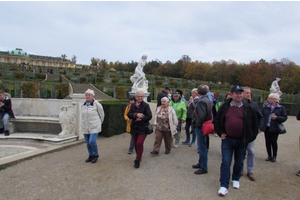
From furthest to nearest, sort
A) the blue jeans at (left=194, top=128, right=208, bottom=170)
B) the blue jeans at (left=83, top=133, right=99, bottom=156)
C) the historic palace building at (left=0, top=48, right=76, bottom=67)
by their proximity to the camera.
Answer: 1. the historic palace building at (left=0, top=48, right=76, bottom=67)
2. the blue jeans at (left=83, top=133, right=99, bottom=156)
3. the blue jeans at (left=194, top=128, right=208, bottom=170)

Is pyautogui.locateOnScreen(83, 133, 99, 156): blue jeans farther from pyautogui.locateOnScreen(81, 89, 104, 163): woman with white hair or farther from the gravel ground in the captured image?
the gravel ground

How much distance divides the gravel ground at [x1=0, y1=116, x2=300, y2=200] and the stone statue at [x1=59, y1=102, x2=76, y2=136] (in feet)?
2.96

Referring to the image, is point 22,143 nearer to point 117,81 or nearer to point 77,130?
point 77,130

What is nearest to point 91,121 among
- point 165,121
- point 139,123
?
point 139,123

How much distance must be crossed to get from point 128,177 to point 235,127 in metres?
2.19

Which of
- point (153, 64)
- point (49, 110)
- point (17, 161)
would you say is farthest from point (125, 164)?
point (153, 64)

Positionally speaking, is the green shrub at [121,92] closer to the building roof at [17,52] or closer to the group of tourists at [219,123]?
the group of tourists at [219,123]

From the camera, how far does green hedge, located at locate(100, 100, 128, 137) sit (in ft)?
22.7

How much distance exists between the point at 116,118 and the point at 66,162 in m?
3.02

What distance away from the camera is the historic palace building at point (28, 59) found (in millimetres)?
88800

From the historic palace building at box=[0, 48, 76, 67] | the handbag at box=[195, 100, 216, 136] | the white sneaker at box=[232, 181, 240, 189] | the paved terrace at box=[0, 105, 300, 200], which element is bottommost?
the paved terrace at box=[0, 105, 300, 200]

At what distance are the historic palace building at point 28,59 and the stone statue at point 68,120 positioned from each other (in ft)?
305

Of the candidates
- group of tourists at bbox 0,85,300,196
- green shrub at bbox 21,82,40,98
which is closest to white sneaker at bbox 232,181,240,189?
group of tourists at bbox 0,85,300,196

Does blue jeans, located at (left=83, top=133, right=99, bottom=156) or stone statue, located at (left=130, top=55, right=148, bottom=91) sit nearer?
blue jeans, located at (left=83, top=133, right=99, bottom=156)
